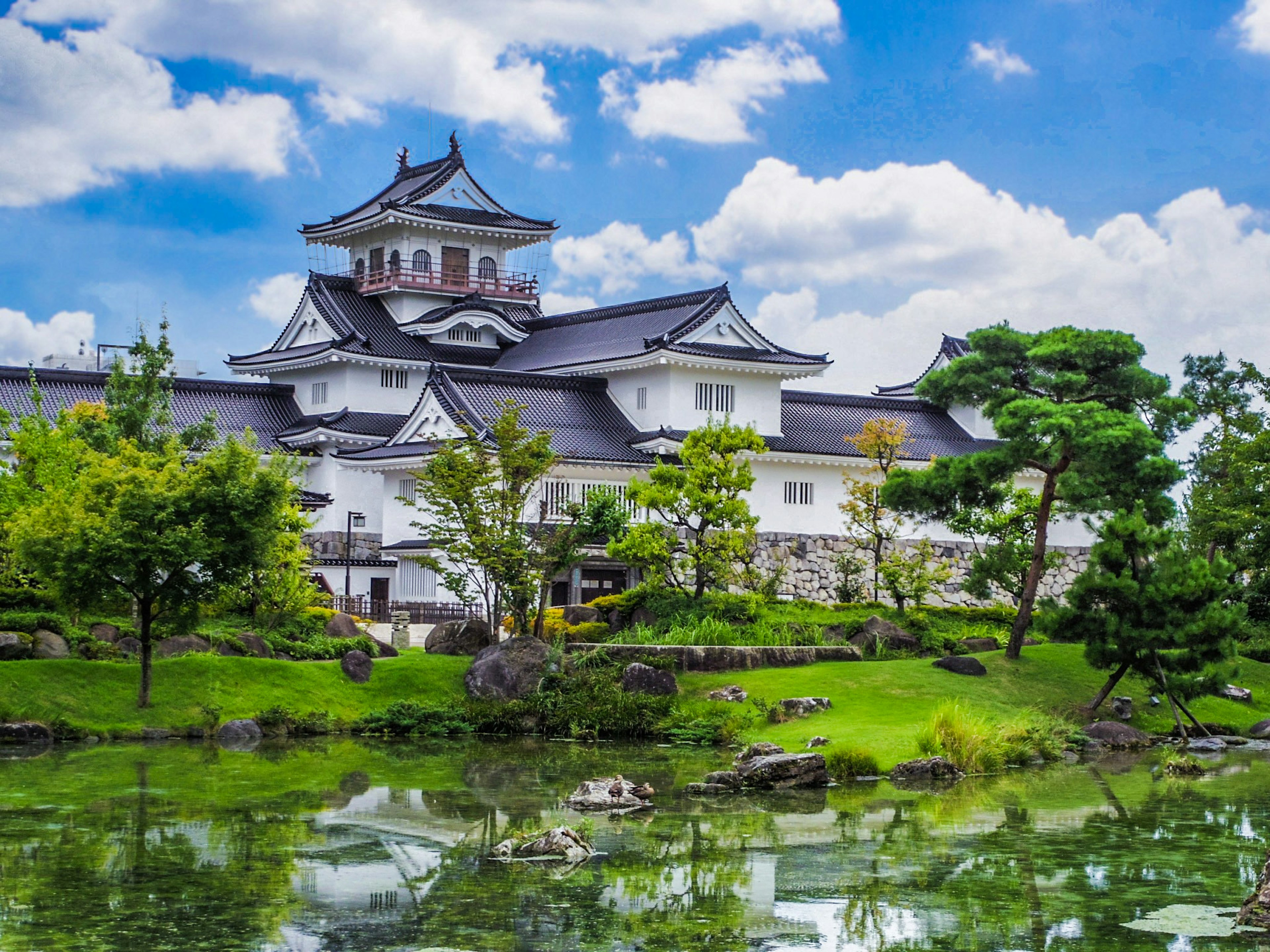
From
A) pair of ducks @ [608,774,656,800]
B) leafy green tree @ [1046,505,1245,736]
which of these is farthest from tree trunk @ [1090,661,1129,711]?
pair of ducks @ [608,774,656,800]

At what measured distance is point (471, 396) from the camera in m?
39.9

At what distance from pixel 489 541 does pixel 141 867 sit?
1540 centimetres

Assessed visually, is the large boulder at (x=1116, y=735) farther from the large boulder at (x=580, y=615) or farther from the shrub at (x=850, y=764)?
the large boulder at (x=580, y=615)

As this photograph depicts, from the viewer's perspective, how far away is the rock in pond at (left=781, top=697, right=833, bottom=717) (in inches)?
992

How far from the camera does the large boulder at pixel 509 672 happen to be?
2691cm

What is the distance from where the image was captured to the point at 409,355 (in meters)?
47.8

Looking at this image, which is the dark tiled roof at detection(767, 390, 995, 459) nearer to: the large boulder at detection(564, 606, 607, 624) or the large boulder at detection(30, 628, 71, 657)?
the large boulder at detection(564, 606, 607, 624)

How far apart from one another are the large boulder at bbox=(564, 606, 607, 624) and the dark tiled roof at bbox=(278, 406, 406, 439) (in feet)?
46.7

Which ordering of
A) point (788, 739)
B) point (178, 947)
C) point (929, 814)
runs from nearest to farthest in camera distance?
point (178, 947)
point (929, 814)
point (788, 739)

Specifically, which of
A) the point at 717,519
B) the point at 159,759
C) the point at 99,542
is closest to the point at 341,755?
the point at 159,759

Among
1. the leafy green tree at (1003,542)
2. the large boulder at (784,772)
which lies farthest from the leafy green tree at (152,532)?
the leafy green tree at (1003,542)

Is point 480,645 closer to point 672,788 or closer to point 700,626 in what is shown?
point 700,626

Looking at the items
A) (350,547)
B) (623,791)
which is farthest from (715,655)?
(350,547)

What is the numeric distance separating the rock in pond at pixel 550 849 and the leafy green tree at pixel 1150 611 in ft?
49.1
